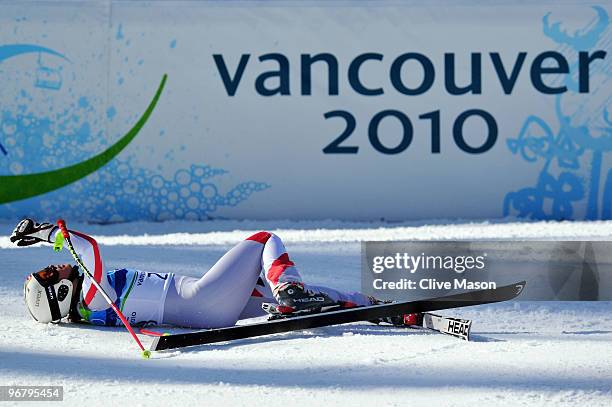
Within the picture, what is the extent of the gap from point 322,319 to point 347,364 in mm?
522

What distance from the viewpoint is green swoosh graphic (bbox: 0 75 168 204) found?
35.2 ft

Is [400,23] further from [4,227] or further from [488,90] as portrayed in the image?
[4,227]

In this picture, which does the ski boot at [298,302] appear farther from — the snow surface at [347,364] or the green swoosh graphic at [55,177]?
the green swoosh graphic at [55,177]

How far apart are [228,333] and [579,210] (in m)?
Answer: 7.25

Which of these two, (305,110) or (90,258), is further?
(305,110)

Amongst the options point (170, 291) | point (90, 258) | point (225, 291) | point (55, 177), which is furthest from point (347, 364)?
point (55, 177)

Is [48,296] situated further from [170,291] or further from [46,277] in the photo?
[170,291]

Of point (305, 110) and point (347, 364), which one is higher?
point (305, 110)

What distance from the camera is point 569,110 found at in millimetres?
10812

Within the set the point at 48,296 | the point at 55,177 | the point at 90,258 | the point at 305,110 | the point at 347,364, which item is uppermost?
the point at 305,110

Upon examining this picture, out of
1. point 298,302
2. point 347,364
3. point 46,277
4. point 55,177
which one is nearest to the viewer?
point 347,364

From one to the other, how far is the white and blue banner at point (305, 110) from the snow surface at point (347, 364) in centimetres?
518

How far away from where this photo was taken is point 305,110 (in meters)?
10.8

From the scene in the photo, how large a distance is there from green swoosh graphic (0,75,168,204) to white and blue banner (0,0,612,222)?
1cm
